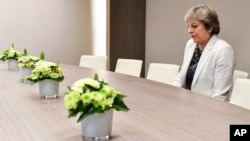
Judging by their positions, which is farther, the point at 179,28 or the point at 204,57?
the point at 179,28

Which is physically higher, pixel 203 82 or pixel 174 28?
pixel 174 28

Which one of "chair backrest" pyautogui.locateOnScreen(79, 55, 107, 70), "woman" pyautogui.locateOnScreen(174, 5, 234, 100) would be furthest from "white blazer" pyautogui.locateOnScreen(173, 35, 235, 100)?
"chair backrest" pyautogui.locateOnScreen(79, 55, 107, 70)

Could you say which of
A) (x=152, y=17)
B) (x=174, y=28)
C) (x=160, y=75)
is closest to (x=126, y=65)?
(x=160, y=75)

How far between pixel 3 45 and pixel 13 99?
370 cm

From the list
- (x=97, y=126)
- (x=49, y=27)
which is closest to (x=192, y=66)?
(x=97, y=126)

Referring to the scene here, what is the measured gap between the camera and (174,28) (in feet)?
16.3

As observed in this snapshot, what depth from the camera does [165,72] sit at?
127 inches

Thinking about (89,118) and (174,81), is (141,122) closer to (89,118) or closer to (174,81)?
(89,118)

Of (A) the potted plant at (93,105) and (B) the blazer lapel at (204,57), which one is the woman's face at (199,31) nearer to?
(B) the blazer lapel at (204,57)

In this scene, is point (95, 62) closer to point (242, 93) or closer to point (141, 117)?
point (242, 93)

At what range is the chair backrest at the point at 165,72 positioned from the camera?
125 inches

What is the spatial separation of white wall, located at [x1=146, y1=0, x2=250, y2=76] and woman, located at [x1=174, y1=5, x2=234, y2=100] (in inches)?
35.3

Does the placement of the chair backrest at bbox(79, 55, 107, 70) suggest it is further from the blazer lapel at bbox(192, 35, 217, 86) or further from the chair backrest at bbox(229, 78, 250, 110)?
the chair backrest at bbox(229, 78, 250, 110)

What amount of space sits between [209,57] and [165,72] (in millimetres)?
460
